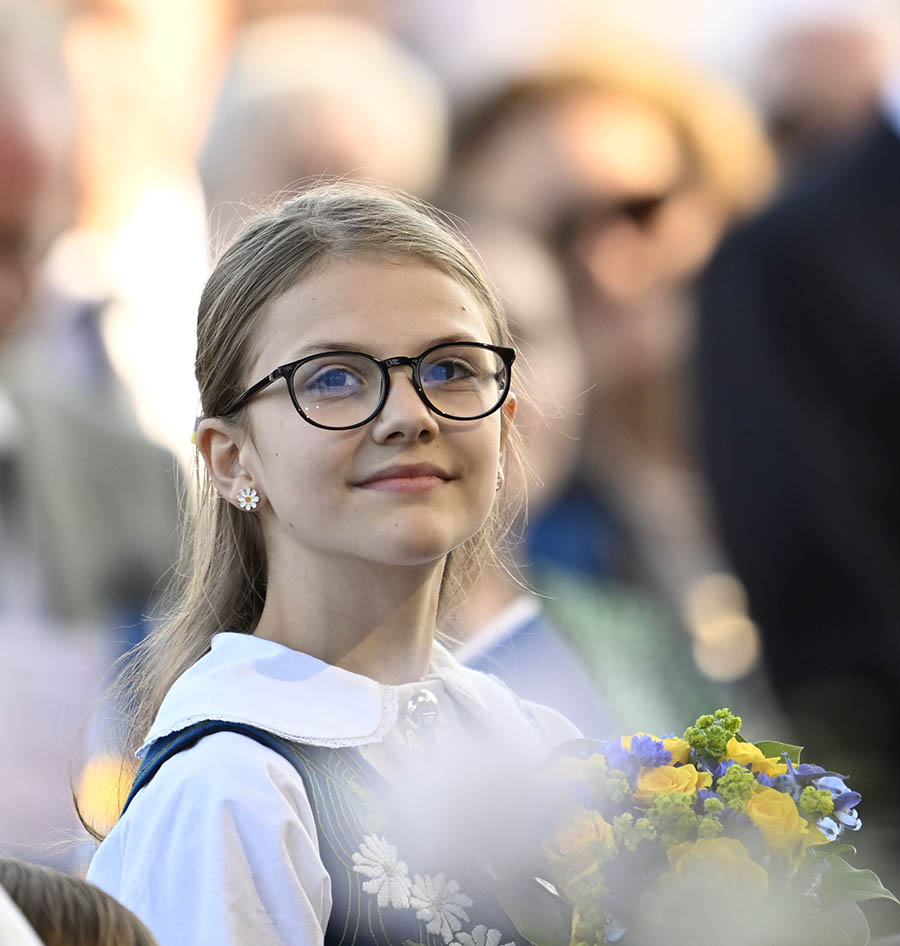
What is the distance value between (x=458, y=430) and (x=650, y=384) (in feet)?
10.5

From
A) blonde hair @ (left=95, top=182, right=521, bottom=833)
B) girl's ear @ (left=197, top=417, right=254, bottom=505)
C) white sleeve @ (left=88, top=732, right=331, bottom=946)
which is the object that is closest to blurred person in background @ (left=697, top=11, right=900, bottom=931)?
blonde hair @ (left=95, top=182, right=521, bottom=833)

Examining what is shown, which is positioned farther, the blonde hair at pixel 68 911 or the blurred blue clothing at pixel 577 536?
the blurred blue clothing at pixel 577 536

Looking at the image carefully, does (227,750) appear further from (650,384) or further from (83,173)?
(83,173)

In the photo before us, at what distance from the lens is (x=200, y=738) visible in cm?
217

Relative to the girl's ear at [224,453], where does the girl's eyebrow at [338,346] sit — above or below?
Answer: above

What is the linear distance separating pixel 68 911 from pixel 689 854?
2.41 ft

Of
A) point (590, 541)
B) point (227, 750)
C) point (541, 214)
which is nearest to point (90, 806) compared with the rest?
point (227, 750)

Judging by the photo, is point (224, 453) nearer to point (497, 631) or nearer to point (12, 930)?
point (497, 631)

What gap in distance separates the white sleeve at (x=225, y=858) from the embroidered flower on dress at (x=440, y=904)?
0.39ft

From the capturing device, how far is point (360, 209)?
8.14ft

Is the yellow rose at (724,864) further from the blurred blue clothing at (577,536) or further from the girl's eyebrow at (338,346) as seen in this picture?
the blurred blue clothing at (577,536)

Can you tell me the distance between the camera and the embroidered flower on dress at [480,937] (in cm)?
212

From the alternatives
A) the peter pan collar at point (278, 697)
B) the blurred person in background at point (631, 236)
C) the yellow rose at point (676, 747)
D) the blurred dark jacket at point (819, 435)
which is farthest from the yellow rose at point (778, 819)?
the blurred person in background at point (631, 236)

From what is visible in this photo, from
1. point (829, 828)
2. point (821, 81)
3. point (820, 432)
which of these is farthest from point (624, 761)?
point (821, 81)
